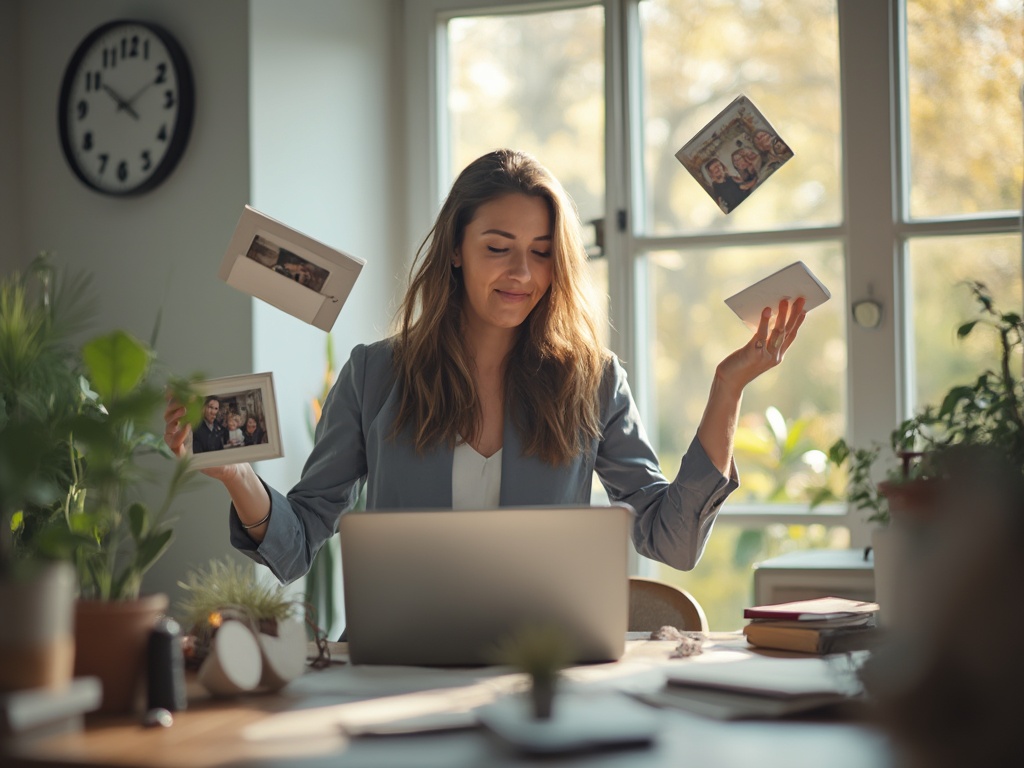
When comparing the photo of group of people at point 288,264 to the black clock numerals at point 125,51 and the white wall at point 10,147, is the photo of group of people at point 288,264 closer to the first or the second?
the black clock numerals at point 125,51

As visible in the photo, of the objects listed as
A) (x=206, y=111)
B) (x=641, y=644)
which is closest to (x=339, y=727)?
(x=641, y=644)

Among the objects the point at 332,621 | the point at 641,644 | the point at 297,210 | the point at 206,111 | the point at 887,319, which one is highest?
the point at 206,111

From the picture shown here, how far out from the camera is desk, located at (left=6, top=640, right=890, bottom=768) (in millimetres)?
1133

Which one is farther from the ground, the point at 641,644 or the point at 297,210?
the point at 297,210

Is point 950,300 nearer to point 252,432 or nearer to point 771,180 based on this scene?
point 771,180

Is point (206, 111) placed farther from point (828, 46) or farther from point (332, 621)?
point (828, 46)

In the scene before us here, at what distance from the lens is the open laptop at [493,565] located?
152 cm

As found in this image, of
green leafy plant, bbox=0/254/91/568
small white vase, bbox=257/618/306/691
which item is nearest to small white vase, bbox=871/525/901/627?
small white vase, bbox=257/618/306/691

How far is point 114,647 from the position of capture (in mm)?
1336

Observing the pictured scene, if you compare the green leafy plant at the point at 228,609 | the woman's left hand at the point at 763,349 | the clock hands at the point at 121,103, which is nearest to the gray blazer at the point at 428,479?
the woman's left hand at the point at 763,349

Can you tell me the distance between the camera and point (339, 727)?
128cm

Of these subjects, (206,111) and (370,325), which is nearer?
(206,111)

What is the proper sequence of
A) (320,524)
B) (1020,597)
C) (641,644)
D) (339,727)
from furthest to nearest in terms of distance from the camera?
1. (320,524)
2. (641,644)
3. (339,727)
4. (1020,597)

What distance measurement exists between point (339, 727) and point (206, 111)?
Result: 2.38 metres
